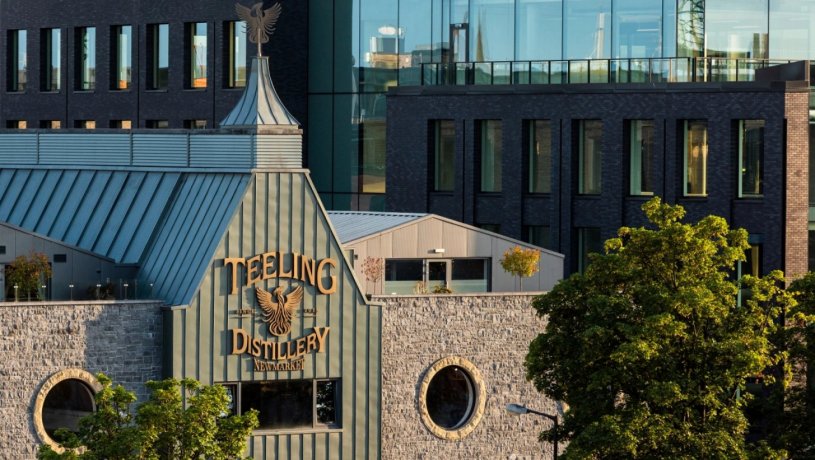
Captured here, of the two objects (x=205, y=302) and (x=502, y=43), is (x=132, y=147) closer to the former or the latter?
(x=205, y=302)

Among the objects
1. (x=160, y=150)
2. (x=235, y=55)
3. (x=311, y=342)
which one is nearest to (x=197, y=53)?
(x=235, y=55)

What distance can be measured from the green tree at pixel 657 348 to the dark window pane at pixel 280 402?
631 cm

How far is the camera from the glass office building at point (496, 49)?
238ft

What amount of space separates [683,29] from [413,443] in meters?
25.8

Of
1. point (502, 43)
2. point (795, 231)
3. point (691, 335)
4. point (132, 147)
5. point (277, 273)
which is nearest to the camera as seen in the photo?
point (691, 335)

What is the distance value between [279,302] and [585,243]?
22.9 m

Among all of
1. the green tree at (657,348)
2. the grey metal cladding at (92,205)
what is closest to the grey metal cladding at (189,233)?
the grey metal cladding at (92,205)

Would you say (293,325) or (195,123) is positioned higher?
(195,123)

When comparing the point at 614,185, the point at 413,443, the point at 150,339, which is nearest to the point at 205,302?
the point at 150,339

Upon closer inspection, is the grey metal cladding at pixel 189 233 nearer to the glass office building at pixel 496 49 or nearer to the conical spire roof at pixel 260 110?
the conical spire roof at pixel 260 110

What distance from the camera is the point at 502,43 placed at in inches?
3073

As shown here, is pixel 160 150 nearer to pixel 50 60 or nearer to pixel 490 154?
pixel 490 154

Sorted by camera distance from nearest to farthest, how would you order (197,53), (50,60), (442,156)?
(442,156) < (197,53) < (50,60)

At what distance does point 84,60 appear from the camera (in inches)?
3580
